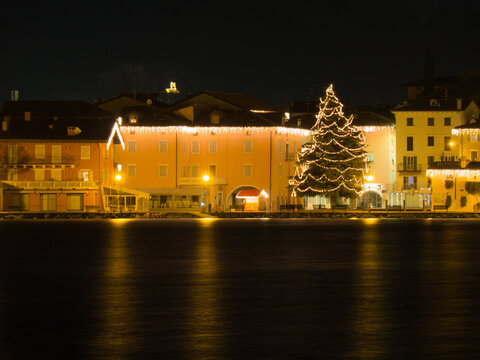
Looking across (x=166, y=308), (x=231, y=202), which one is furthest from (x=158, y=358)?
(x=231, y=202)

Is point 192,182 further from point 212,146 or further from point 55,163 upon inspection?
point 55,163

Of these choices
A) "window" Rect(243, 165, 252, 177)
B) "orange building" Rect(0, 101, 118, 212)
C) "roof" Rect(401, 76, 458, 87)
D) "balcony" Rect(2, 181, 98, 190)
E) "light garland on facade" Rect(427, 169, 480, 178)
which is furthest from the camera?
"roof" Rect(401, 76, 458, 87)

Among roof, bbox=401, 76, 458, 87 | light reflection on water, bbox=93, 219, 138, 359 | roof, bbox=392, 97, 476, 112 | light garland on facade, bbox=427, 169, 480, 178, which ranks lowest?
light reflection on water, bbox=93, 219, 138, 359

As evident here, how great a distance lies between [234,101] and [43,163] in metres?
28.1

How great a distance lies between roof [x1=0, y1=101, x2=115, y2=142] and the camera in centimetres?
10019

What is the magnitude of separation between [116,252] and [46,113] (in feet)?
213

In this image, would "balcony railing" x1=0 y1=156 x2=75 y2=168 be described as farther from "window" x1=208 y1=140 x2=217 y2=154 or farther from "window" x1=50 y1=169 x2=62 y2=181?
"window" x1=208 y1=140 x2=217 y2=154

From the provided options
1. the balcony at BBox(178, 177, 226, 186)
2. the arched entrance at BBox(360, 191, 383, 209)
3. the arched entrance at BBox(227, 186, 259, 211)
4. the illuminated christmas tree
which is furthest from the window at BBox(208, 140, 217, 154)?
the arched entrance at BBox(360, 191, 383, 209)

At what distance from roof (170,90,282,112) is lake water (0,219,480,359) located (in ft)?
219

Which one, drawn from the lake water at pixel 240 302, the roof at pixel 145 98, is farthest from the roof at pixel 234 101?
the lake water at pixel 240 302

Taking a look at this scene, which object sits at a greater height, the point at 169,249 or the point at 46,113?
the point at 46,113

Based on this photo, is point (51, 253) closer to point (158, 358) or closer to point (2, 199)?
point (158, 358)

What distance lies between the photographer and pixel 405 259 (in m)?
41.6

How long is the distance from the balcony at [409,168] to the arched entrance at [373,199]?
15.3 feet
